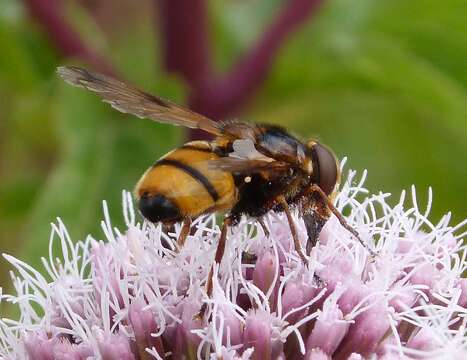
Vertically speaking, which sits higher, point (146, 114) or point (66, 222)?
point (146, 114)

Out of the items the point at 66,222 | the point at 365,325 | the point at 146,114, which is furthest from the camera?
the point at 66,222

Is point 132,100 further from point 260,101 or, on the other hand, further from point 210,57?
point 260,101

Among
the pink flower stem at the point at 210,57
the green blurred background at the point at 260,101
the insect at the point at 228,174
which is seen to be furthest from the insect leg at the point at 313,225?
the pink flower stem at the point at 210,57

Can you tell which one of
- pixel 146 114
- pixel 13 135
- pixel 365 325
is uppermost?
pixel 146 114

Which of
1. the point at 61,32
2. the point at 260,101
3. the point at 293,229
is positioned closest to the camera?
the point at 293,229

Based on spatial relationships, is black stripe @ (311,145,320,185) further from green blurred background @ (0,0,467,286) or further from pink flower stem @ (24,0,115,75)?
pink flower stem @ (24,0,115,75)

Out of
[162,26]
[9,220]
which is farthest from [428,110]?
[9,220]

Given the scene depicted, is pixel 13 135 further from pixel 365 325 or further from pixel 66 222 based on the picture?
pixel 365 325

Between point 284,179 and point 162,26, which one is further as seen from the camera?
point 162,26

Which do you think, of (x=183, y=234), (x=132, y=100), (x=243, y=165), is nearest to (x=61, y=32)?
(x=132, y=100)
